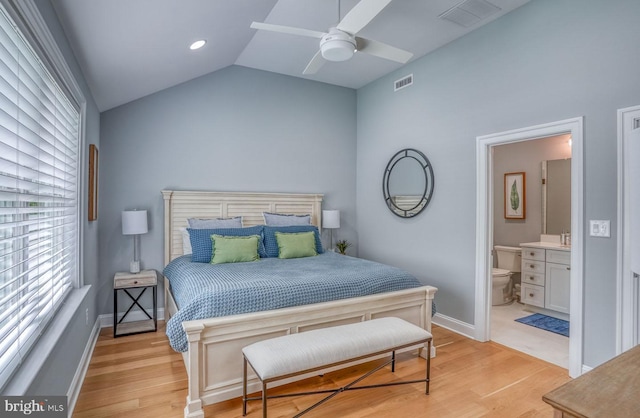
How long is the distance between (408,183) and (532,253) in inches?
71.9

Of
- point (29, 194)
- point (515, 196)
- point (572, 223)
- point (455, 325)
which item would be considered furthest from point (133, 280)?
point (515, 196)

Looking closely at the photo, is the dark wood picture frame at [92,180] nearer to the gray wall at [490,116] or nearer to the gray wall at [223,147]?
the gray wall at [223,147]

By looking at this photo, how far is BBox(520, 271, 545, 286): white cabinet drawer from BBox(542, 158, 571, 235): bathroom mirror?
2.32 ft

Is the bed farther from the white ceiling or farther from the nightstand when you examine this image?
the white ceiling

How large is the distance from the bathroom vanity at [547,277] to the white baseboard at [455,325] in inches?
53.9

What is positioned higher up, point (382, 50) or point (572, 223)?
point (382, 50)

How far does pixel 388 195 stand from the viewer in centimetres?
465

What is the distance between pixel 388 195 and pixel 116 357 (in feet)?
11.3

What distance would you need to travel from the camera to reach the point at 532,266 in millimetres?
4418

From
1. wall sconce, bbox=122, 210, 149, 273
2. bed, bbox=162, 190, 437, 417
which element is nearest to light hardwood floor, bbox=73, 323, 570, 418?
bed, bbox=162, 190, 437, 417

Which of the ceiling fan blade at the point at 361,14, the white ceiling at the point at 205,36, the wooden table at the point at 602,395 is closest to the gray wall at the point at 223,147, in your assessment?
the white ceiling at the point at 205,36

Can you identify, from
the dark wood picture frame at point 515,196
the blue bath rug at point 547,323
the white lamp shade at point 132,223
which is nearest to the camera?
the white lamp shade at point 132,223

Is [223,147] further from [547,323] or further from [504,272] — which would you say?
[547,323]

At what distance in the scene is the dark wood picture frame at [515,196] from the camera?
4.97 meters
